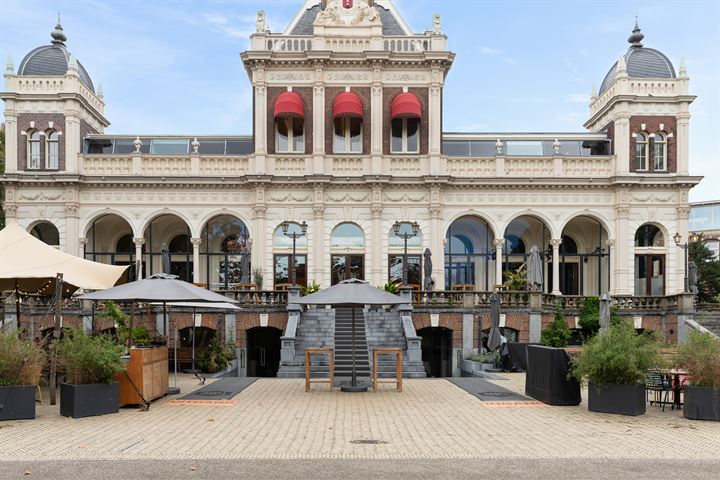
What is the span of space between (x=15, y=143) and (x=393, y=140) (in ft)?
66.2

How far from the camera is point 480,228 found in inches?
1636

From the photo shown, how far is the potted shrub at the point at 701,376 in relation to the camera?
13555 millimetres

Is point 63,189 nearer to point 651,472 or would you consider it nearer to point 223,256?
point 223,256

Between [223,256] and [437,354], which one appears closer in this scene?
[437,354]

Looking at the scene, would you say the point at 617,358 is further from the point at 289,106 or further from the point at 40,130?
the point at 40,130

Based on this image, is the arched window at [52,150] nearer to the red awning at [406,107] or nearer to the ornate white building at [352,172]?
the ornate white building at [352,172]

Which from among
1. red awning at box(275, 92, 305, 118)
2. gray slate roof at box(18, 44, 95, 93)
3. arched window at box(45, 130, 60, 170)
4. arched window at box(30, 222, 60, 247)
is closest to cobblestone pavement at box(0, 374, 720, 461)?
red awning at box(275, 92, 305, 118)

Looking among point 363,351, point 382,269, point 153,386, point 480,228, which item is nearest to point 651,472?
point 153,386

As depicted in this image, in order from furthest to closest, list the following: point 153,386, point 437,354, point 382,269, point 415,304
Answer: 1. point 382,269
2. point 437,354
3. point 415,304
4. point 153,386

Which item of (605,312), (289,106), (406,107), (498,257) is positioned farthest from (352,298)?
(498,257)

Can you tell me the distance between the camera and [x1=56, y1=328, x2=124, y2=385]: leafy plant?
13.7 meters

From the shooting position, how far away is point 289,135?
39875 mm

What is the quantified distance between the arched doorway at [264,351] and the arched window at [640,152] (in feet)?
71.5

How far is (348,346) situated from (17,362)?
45.9 feet
